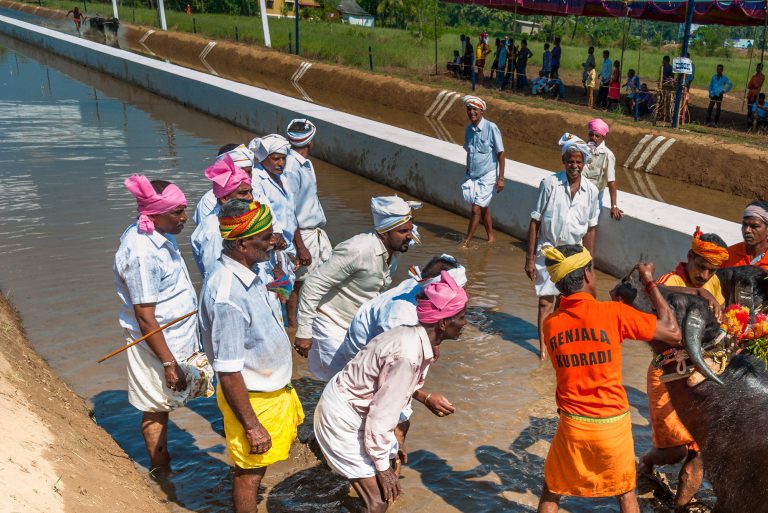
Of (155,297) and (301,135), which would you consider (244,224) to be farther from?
(301,135)

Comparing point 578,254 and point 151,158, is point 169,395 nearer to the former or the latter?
point 578,254

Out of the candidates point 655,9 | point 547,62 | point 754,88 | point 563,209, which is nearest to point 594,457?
point 563,209

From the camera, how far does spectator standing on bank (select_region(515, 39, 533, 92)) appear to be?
79.0 ft

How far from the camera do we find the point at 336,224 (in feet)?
33.3

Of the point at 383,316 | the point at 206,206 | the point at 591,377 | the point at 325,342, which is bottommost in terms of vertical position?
the point at 325,342

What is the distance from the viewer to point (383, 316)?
13.0 ft

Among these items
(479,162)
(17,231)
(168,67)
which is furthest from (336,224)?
(168,67)

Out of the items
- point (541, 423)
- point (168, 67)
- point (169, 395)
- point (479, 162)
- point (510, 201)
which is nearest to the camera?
point (169, 395)

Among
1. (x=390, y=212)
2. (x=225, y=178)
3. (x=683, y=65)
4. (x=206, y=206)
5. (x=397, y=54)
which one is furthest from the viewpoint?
A: (x=397, y=54)

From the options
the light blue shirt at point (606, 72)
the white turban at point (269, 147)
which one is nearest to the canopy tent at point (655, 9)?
the light blue shirt at point (606, 72)

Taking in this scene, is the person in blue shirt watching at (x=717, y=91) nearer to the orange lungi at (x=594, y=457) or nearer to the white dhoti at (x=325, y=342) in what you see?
the white dhoti at (x=325, y=342)

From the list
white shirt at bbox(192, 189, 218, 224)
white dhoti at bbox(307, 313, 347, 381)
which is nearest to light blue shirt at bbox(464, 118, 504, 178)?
white shirt at bbox(192, 189, 218, 224)

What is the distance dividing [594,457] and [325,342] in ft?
5.72

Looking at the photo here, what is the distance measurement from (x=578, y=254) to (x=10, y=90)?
22.9 metres
